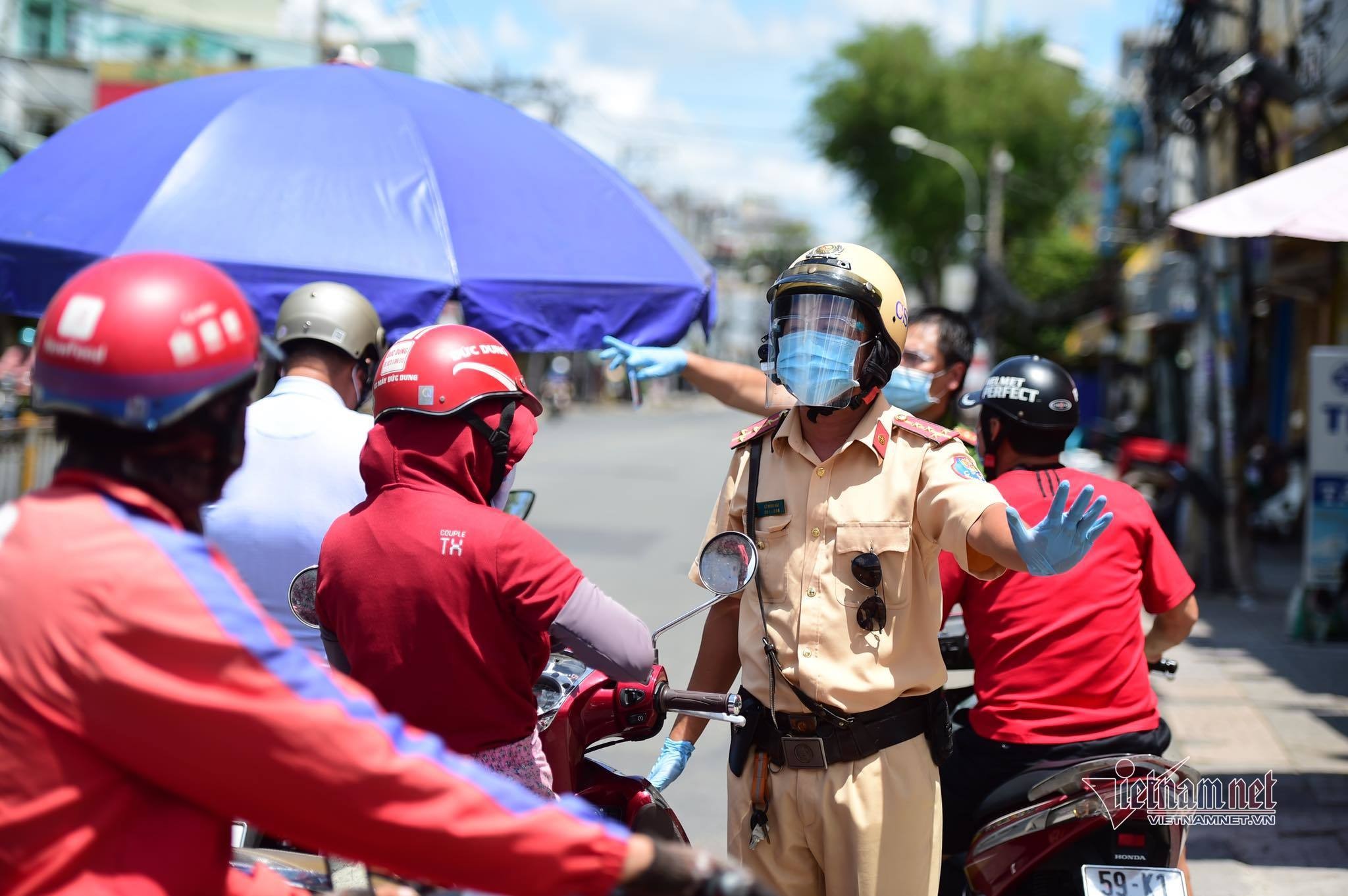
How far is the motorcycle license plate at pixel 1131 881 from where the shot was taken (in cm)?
307

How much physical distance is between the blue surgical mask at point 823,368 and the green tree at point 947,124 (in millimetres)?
38612

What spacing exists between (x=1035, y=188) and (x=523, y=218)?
3940cm

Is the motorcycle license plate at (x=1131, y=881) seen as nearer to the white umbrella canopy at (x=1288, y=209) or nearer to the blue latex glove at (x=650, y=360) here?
the blue latex glove at (x=650, y=360)

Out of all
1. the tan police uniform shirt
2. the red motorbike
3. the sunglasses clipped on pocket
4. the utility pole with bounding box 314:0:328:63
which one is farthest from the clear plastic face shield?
the utility pole with bounding box 314:0:328:63

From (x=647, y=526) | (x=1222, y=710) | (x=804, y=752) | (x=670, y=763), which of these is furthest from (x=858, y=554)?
(x=647, y=526)

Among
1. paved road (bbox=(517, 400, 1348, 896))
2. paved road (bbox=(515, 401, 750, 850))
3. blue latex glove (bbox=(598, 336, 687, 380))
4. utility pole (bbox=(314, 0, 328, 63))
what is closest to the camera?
blue latex glove (bbox=(598, 336, 687, 380))

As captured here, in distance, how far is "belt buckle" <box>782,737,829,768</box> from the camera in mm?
2752

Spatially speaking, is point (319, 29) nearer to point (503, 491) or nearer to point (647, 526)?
point (647, 526)

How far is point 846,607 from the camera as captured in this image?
8.98 ft

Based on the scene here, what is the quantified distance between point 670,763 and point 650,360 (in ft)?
4.68

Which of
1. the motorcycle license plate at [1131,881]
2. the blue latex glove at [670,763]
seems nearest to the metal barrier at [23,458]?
the blue latex glove at [670,763]

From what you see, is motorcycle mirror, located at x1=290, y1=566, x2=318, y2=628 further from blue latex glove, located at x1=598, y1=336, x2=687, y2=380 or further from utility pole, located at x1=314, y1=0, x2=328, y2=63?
utility pole, located at x1=314, y1=0, x2=328, y2=63

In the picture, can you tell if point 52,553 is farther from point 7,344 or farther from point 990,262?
point 990,262

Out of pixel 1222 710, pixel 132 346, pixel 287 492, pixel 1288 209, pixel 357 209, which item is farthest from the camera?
pixel 1222 710
